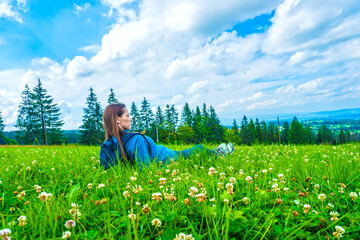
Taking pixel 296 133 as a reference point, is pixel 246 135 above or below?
above

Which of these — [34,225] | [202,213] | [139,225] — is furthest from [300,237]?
[34,225]

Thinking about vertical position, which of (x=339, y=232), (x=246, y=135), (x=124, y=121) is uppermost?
(x=124, y=121)

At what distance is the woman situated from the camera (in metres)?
4.68

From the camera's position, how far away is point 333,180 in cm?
285

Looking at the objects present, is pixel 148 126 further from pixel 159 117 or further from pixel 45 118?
pixel 45 118

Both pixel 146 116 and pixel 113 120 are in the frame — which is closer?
pixel 113 120

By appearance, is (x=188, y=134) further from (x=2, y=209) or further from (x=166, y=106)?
(x=2, y=209)

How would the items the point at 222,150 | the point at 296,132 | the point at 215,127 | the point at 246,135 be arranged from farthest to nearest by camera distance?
the point at 246,135 → the point at 296,132 → the point at 215,127 → the point at 222,150

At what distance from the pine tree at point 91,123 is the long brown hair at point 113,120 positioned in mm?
58004

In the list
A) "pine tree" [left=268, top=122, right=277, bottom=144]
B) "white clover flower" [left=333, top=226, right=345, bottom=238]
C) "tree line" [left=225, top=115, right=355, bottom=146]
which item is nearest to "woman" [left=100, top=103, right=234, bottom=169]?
"white clover flower" [left=333, top=226, right=345, bottom=238]

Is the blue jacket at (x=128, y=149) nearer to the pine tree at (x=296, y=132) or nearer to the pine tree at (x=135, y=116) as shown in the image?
the pine tree at (x=135, y=116)

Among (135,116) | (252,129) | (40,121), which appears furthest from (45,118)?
(252,129)

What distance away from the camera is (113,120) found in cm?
538

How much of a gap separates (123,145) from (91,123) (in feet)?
201
